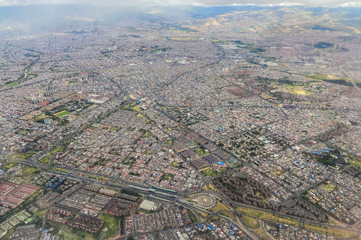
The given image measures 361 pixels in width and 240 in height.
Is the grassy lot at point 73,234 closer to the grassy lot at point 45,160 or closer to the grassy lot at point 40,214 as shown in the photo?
the grassy lot at point 40,214

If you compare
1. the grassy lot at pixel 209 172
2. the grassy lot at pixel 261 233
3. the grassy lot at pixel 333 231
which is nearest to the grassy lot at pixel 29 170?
the grassy lot at pixel 209 172

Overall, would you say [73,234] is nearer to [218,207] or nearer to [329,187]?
[218,207]

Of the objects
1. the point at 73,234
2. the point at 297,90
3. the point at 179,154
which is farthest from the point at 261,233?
the point at 297,90

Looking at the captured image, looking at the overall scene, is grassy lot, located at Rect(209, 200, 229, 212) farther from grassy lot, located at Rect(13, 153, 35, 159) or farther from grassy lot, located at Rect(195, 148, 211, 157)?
grassy lot, located at Rect(13, 153, 35, 159)

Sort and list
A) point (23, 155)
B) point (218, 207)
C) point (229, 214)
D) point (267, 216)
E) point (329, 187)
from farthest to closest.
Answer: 1. point (23, 155)
2. point (329, 187)
3. point (218, 207)
4. point (229, 214)
5. point (267, 216)

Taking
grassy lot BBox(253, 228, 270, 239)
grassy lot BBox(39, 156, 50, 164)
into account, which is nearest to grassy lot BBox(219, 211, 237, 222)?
grassy lot BBox(253, 228, 270, 239)

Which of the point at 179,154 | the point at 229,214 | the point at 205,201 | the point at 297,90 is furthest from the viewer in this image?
the point at 297,90

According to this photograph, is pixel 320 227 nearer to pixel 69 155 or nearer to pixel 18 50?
pixel 69 155
